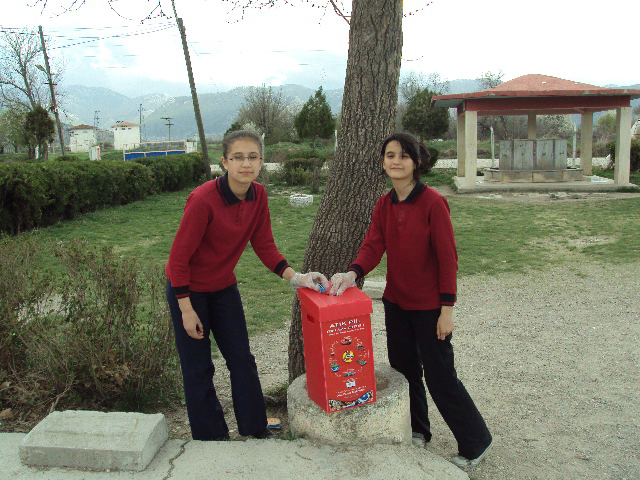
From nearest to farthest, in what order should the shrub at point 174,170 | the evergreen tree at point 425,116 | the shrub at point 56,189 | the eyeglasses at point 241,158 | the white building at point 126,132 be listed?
the eyeglasses at point 241,158 < the shrub at point 56,189 < the shrub at point 174,170 < the evergreen tree at point 425,116 < the white building at point 126,132

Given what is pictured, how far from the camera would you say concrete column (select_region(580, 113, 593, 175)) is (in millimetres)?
20922

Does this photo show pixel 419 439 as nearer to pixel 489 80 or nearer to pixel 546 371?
pixel 546 371

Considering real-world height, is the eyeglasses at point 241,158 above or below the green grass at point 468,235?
above

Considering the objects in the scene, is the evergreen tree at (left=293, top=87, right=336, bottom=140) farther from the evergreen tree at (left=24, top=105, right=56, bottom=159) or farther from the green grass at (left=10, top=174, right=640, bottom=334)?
the green grass at (left=10, top=174, right=640, bottom=334)

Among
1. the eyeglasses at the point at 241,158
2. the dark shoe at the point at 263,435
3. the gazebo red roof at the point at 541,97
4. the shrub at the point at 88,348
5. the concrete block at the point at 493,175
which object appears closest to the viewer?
the eyeglasses at the point at 241,158

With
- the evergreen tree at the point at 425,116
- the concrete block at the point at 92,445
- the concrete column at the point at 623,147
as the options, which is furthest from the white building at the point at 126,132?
the concrete block at the point at 92,445

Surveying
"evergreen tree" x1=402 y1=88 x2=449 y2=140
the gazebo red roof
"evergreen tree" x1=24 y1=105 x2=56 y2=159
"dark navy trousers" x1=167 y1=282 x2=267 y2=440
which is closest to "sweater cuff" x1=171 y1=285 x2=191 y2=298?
"dark navy trousers" x1=167 y1=282 x2=267 y2=440

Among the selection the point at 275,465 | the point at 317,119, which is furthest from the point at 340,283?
the point at 317,119

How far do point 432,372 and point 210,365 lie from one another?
47.1 inches

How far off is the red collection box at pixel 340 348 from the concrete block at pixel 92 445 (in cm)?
86

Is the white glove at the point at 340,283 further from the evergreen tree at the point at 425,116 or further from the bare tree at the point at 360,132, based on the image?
the evergreen tree at the point at 425,116

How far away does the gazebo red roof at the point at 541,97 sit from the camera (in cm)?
1722

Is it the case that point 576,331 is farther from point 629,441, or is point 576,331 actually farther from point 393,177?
point 393,177

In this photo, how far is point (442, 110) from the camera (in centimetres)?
2925
